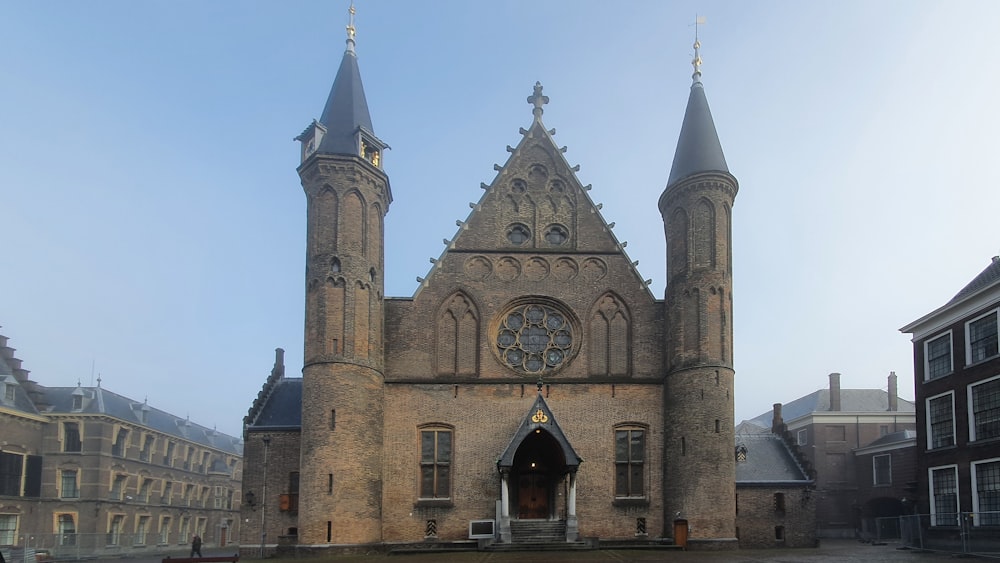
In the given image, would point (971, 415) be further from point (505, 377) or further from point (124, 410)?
point (124, 410)

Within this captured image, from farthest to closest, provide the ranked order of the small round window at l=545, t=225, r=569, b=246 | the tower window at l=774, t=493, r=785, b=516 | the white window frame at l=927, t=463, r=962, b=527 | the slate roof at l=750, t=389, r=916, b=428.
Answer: the slate roof at l=750, t=389, r=916, b=428, the small round window at l=545, t=225, r=569, b=246, the tower window at l=774, t=493, r=785, b=516, the white window frame at l=927, t=463, r=962, b=527

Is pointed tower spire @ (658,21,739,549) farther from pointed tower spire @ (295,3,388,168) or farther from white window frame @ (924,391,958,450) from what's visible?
pointed tower spire @ (295,3,388,168)

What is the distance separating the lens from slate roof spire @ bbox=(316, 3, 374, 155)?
33875mm

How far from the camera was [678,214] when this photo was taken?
115 ft

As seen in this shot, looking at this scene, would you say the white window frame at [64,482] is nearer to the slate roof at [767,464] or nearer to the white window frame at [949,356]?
the slate roof at [767,464]

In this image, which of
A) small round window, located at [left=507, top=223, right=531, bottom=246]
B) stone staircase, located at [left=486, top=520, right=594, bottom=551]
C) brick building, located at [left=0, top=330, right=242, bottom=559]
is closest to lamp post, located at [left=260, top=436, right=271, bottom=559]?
stone staircase, located at [left=486, top=520, right=594, bottom=551]

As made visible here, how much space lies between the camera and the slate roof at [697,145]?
3462 centimetres

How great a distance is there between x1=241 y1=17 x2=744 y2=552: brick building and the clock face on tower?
0.08 metres

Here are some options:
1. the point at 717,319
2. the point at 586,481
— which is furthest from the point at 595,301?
the point at 586,481

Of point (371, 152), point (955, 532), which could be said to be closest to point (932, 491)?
point (955, 532)

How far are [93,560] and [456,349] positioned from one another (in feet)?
77.9

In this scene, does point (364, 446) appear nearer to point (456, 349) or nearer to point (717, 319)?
point (456, 349)

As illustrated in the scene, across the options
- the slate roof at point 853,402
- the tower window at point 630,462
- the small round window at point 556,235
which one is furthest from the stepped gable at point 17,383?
the slate roof at point 853,402

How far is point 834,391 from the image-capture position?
60.0 meters
